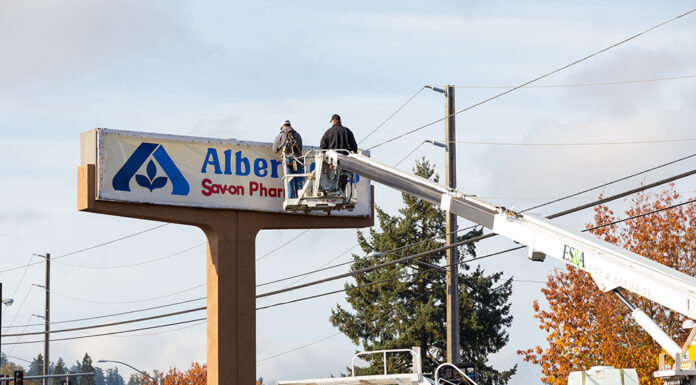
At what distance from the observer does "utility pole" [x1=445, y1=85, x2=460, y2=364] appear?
1257 inches

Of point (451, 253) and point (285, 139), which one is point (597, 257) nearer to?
point (285, 139)

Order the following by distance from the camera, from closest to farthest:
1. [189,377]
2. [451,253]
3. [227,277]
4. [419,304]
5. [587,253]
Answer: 1. [587,253]
2. [227,277]
3. [451,253]
4. [419,304]
5. [189,377]

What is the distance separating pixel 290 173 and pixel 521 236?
6832 mm

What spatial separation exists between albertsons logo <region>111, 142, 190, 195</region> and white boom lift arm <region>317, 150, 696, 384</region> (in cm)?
491

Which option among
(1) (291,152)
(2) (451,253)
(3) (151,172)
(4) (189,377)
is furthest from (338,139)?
(4) (189,377)

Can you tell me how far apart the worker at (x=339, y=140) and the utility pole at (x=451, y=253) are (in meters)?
7.75

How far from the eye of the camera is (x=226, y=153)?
78.3 feet

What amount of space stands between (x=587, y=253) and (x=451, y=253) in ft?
46.7

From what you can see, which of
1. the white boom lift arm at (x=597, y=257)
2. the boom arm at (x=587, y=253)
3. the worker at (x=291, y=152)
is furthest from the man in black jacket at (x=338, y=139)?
the white boom lift arm at (x=597, y=257)

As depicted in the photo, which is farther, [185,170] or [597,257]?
[185,170]

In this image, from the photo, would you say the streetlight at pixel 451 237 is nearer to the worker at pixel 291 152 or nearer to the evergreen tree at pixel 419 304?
the worker at pixel 291 152

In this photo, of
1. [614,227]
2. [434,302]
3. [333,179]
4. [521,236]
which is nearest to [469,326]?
[434,302]

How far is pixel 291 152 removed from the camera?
78.7 ft

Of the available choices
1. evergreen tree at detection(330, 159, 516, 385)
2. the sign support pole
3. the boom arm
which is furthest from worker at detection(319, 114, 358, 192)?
evergreen tree at detection(330, 159, 516, 385)
